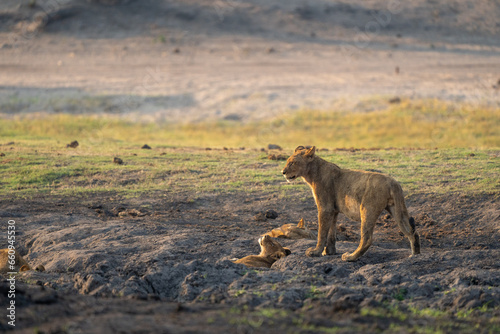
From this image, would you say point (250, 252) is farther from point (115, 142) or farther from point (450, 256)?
point (115, 142)

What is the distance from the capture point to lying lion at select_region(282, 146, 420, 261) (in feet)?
25.0

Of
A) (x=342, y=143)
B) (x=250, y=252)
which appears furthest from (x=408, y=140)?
(x=250, y=252)

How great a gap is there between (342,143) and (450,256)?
47.4 ft

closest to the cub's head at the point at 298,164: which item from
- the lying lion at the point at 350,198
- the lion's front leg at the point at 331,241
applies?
the lying lion at the point at 350,198

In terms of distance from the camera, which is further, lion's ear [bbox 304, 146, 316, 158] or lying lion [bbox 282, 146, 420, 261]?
lion's ear [bbox 304, 146, 316, 158]

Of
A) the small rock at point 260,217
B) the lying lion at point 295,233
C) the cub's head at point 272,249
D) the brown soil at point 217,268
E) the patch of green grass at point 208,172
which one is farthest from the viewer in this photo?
the patch of green grass at point 208,172

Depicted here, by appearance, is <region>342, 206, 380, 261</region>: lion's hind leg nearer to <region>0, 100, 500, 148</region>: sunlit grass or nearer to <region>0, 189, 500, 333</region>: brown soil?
<region>0, 189, 500, 333</region>: brown soil

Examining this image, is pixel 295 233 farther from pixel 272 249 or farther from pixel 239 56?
pixel 239 56

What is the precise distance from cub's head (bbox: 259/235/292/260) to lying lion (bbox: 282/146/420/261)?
0.49m

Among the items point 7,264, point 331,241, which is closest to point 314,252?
point 331,241

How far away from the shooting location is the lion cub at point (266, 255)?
8.02 m

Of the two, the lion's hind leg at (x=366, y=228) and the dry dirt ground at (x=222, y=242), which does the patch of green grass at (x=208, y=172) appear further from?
the lion's hind leg at (x=366, y=228)

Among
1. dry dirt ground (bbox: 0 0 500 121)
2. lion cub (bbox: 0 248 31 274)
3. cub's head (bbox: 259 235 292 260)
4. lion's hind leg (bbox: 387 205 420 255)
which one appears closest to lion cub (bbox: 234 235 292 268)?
cub's head (bbox: 259 235 292 260)

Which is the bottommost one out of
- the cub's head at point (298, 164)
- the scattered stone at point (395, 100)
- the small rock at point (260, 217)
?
the small rock at point (260, 217)
